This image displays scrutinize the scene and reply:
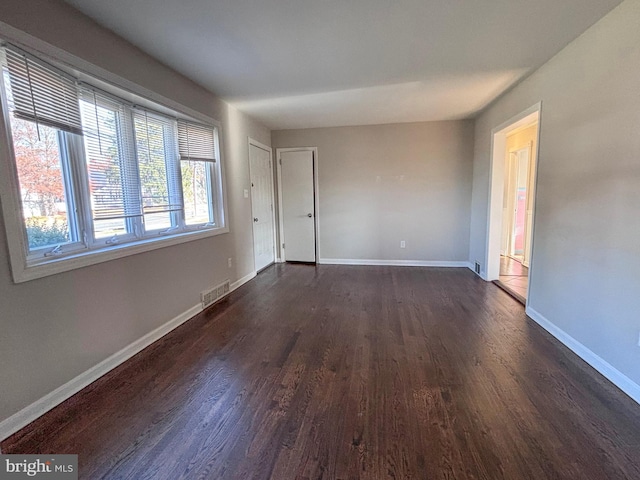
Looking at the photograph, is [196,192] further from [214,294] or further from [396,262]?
[396,262]

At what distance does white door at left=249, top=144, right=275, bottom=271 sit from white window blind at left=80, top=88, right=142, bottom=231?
228 centimetres

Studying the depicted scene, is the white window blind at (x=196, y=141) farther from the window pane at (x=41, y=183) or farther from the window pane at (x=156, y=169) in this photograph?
the window pane at (x=41, y=183)

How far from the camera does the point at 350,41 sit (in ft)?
7.92

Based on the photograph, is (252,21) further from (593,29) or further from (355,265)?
(355,265)

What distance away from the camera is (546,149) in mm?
2846

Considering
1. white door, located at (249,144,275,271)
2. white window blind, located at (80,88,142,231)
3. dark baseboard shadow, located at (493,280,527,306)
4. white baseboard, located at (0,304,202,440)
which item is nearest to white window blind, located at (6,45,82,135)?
white window blind, located at (80,88,142,231)

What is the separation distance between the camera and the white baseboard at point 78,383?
1652 millimetres

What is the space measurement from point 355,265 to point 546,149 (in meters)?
3.35

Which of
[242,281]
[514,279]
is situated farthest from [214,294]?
[514,279]

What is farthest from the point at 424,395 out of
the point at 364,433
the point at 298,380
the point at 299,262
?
the point at 299,262

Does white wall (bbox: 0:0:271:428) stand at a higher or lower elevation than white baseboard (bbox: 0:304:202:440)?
higher

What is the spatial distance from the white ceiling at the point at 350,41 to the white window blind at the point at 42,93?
49 cm

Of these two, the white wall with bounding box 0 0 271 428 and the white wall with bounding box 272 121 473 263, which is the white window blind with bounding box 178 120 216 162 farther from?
the white wall with bounding box 272 121 473 263

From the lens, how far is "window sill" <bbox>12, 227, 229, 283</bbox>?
1.73 meters
